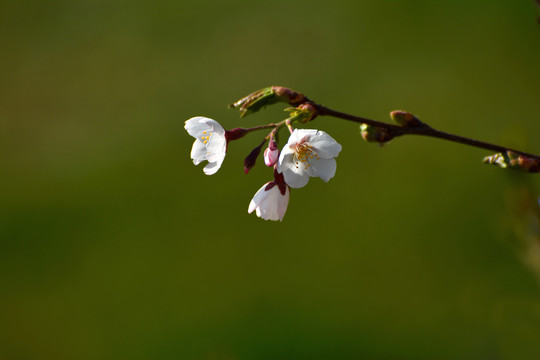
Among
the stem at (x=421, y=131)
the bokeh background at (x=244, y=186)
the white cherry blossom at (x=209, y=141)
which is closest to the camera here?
the stem at (x=421, y=131)

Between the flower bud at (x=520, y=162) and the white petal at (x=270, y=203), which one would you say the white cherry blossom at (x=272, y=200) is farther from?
the flower bud at (x=520, y=162)

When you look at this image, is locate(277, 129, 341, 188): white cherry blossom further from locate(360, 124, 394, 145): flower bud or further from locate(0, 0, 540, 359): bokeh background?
locate(0, 0, 540, 359): bokeh background

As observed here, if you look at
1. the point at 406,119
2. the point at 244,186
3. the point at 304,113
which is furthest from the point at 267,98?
the point at 244,186

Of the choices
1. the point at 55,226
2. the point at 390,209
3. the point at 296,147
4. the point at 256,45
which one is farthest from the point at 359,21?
the point at 296,147

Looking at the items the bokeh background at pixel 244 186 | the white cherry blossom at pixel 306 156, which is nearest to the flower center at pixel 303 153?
the white cherry blossom at pixel 306 156

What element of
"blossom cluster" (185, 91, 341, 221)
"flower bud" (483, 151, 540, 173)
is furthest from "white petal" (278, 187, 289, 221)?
"flower bud" (483, 151, 540, 173)
